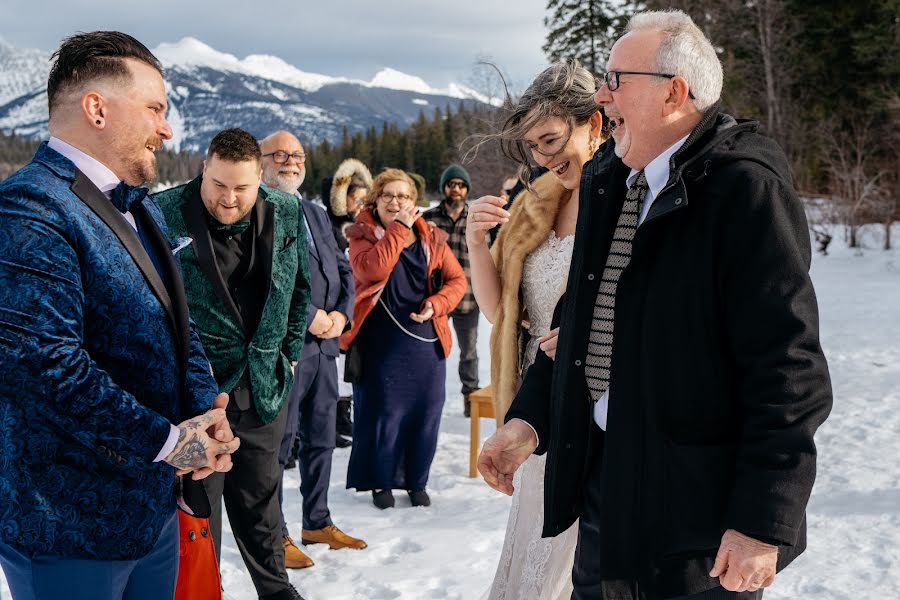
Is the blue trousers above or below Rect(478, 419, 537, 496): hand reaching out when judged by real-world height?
below

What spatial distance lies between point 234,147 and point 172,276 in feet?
4.14

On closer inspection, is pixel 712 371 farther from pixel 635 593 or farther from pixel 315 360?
pixel 315 360

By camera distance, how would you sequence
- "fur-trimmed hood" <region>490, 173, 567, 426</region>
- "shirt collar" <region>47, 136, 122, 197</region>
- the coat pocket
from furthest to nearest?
"fur-trimmed hood" <region>490, 173, 567, 426</region> → "shirt collar" <region>47, 136, 122, 197</region> → the coat pocket

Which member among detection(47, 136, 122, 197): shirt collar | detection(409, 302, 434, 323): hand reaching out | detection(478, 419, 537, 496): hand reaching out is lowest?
detection(409, 302, 434, 323): hand reaching out

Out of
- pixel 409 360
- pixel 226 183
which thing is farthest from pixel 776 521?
pixel 409 360

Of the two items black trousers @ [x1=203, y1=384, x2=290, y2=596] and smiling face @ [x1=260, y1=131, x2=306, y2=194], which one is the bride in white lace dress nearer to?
black trousers @ [x1=203, y1=384, x2=290, y2=596]

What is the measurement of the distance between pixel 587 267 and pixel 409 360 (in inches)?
131

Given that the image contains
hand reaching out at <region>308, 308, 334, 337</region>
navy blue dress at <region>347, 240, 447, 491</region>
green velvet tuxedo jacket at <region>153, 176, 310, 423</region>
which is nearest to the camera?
green velvet tuxedo jacket at <region>153, 176, 310, 423</region>

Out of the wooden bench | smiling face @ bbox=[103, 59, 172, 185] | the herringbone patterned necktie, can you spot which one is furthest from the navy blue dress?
the herringbone patterned necktie

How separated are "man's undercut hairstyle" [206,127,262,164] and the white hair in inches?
74.1

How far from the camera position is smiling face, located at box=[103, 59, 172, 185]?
1.98 metres

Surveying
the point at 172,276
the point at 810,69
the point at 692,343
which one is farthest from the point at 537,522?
the point at 810,69

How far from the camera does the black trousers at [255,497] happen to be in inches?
134

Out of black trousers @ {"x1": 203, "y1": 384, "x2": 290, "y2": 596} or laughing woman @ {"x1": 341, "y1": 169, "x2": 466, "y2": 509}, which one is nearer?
black trousers @ {"x1": 203, "y1": 384, "x2": 290, "y2": 596}
